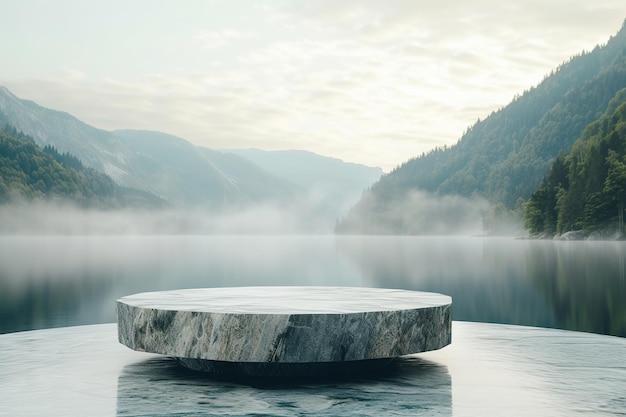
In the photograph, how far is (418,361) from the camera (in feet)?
41.4

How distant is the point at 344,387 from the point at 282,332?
1.18 metres

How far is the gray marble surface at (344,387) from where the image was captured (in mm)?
8719

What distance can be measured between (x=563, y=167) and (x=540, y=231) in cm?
1782

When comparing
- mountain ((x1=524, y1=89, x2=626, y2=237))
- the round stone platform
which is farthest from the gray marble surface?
mountain ((x1=524, y1=89, x2=626, y2=237))

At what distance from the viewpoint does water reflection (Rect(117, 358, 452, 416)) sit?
8.67m

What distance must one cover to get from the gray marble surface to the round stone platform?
430mm

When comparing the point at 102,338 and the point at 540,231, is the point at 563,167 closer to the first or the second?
the point at 540,231

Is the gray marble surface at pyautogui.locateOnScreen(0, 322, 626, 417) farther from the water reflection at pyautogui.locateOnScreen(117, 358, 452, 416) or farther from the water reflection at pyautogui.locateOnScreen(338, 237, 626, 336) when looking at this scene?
the water reflection at pyautogui.locateOnScreen(338, 237, 626, 336)

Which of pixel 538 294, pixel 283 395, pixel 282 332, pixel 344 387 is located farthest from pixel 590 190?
pixel 283 395

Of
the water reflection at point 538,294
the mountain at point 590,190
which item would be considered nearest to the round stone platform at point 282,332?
the water reflection at point 538,294

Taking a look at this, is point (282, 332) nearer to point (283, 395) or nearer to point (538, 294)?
point (283, 395)

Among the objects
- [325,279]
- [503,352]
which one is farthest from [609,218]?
[503,352]

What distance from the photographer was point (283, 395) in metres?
9.60

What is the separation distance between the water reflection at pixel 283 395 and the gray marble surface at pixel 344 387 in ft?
0.04
